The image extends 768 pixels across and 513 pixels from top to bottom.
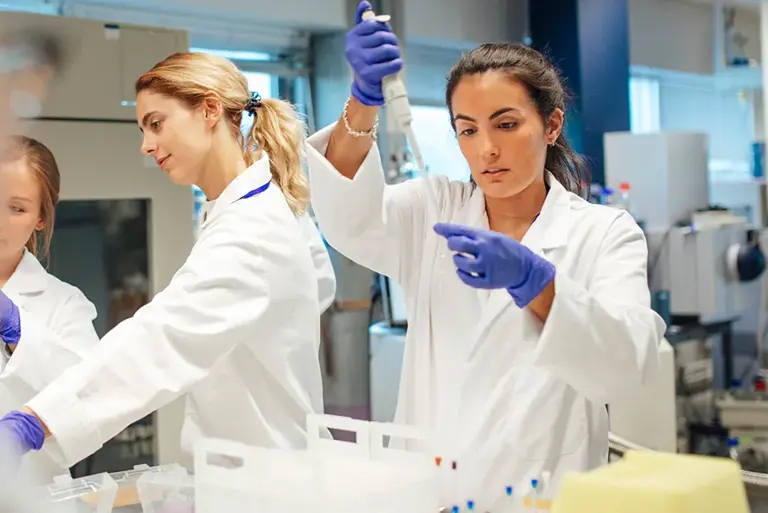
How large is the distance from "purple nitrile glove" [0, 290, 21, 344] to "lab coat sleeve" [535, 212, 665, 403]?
0.91m

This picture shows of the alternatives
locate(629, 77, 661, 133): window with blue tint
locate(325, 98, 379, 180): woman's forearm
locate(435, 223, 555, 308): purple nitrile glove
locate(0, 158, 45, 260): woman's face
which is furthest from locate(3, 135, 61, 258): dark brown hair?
locate(629, 77, 661, 133): window with blue tint

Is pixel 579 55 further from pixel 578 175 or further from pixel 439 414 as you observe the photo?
pixel 439 414

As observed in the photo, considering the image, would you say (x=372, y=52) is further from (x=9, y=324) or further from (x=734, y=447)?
(x=734, y=447)

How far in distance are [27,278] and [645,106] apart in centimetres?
534

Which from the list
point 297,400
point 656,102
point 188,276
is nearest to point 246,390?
point 297,400

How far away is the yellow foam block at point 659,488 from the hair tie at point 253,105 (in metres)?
0.87

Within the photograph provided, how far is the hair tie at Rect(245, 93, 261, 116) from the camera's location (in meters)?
1.47

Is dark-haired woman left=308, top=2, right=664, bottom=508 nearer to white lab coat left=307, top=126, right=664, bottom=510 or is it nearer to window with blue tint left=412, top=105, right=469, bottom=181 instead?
white lab coat left=307, top=126, right=664, bottom=510

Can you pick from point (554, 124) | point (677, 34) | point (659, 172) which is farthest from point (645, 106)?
point (554, 124)

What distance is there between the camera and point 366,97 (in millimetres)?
1295

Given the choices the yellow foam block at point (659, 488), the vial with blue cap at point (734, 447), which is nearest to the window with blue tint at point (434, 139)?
the vial with blue cap at point (734, 447)

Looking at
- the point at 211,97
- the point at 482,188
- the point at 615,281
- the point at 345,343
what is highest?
the point at 211,97

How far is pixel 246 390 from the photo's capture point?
130cm

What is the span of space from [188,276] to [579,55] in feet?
11.6
